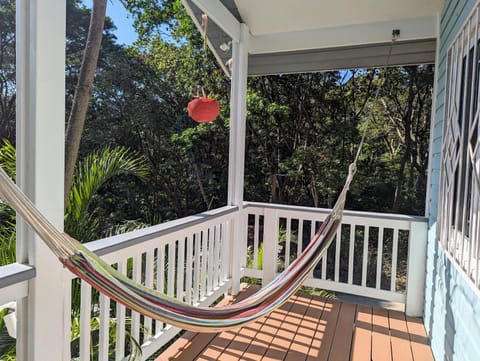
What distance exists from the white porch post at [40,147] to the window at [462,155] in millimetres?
1814

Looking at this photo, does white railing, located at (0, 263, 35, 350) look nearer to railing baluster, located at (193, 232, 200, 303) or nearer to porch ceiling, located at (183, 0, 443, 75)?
railing baluster, located at (193, 232, 200, 303)

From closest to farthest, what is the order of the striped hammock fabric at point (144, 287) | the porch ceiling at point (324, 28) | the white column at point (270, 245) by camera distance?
1. the striped hammock fabric at point (144, 287)
2. the porch ceiling at point (324, 28)
3. the white column at point (270, 245)

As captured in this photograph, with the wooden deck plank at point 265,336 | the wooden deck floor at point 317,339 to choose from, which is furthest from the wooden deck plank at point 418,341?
the wooden deck plank at point 265,336

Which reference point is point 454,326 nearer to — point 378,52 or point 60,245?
point 60,245

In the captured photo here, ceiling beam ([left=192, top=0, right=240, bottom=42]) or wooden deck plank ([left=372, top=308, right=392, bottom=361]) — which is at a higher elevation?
ceiling beam ([left=192, top=0, right=240, bottom=42])

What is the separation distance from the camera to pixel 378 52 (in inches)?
130

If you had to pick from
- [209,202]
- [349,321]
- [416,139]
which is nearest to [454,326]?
[349,321]

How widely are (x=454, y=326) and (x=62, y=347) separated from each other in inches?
79.4

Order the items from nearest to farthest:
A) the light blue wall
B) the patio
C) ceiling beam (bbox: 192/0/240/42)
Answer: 1. the patio
2. the light blue wall
3. ceiling beam (bbox: 192/0/240/42)

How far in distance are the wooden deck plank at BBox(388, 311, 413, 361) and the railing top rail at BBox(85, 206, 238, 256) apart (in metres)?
1.70

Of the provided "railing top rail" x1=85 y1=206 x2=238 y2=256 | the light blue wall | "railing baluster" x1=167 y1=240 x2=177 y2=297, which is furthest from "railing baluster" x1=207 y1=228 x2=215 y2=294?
the light blue wall

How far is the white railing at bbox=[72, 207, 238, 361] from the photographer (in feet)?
5.96

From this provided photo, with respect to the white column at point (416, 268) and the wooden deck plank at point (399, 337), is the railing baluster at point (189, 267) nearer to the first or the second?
the wooden deck plank at point (399, 337)

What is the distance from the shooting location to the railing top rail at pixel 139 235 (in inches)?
69.6
